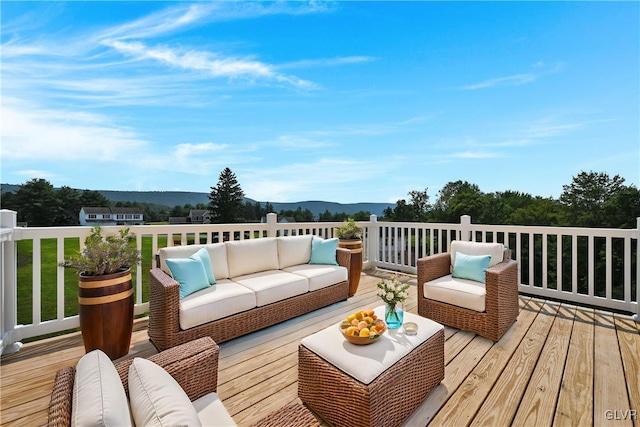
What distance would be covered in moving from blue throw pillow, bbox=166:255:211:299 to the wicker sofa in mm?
72

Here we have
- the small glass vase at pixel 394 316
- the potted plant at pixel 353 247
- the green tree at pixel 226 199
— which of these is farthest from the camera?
the green tree at pixel 226 199

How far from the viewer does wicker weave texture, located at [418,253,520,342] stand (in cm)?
281

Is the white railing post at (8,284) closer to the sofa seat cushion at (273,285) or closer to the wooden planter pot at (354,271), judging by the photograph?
the sofa seat cushion at (273,285)

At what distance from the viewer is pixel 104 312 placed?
238 centimetres

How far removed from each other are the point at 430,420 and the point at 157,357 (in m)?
1.66

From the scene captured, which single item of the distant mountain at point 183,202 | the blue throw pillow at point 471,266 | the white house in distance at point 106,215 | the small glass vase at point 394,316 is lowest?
the small glass vase at point 394,316

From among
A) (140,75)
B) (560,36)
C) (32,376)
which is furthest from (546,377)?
(140,75)

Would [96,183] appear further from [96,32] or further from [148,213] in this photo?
[96,32]

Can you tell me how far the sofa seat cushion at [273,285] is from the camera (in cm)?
308

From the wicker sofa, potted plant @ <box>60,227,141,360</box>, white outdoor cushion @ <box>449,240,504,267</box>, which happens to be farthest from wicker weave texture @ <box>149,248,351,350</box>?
white outdoor cushion @ <box>449,240,504,267</box>

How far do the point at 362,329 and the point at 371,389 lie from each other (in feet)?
1.22

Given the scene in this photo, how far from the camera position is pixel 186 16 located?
14.1 feet

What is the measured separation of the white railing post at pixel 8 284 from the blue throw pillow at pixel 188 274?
4.69 feet

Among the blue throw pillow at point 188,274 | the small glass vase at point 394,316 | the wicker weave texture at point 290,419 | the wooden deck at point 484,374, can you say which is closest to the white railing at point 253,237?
the wooden deck at point 484,374
